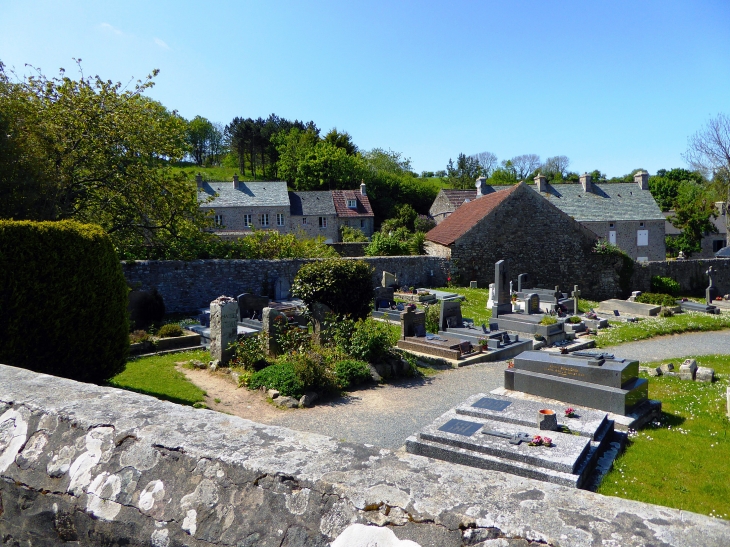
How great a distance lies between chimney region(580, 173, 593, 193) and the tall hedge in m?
42.1

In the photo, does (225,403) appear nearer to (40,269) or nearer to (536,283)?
(40,269)

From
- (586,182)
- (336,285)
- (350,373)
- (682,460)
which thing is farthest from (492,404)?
(586,182)

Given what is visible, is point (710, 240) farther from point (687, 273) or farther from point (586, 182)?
point (687, 273)

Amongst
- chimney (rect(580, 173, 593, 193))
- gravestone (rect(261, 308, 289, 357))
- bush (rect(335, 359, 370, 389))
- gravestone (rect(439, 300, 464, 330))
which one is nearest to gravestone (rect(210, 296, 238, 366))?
gravestone (rect(261, 308, 289, 357))

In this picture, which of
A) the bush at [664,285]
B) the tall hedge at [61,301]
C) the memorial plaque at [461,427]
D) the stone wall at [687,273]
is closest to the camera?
the tall hedge at [61,301]

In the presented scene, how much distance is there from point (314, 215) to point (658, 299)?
84.9 feet

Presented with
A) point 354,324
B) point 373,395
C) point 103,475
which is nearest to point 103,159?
point 354,324

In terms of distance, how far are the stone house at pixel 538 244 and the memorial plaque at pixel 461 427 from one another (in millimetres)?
20021

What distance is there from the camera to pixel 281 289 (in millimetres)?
20938

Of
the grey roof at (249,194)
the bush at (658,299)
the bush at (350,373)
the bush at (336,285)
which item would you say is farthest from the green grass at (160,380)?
the grey roof at (249,194)

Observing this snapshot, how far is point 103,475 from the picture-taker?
2.17m

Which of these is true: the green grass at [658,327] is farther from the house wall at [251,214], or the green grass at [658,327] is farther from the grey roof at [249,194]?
the grey roof at [249,194]

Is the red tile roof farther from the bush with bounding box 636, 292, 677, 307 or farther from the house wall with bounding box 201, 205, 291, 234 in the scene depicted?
the house wall with bounding box 201, 205, 291, 234

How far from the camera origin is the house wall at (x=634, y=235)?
131ft
